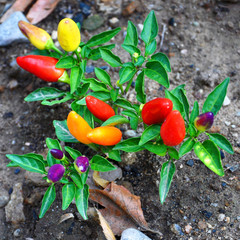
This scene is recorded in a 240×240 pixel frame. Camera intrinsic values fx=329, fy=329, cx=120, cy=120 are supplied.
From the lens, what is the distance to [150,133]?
2426 mm

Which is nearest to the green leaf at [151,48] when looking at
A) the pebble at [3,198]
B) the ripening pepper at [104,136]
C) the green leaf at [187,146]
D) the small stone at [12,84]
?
the ripening pepper at [104,136]

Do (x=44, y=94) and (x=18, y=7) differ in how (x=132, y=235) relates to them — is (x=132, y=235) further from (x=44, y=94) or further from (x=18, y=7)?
(x=18, y=7)

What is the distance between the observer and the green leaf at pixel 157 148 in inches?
97.6

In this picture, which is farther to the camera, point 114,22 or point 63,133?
point 114,22

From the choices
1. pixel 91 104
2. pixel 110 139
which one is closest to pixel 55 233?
pixel 110 139

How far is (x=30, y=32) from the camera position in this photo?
9.21 feet

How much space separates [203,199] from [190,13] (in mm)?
2305

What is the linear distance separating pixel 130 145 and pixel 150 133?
0.71 feet

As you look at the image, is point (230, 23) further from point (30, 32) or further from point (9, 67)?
point (9, 67)

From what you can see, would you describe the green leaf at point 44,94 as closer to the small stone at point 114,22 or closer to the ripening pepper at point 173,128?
the ripening pepper at point 173,128

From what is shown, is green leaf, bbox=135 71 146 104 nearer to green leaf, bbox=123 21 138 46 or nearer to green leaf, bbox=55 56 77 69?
green leaf, bbox=123 21 138 46

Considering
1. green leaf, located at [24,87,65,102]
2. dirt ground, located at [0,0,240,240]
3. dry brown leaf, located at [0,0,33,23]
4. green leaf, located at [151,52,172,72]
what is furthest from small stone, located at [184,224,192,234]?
dry brown leaf, located at [0,0,33,23]

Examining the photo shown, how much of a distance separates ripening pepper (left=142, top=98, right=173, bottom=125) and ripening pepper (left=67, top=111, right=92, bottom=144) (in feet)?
1.52

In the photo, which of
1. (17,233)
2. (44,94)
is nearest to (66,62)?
(44,94)
